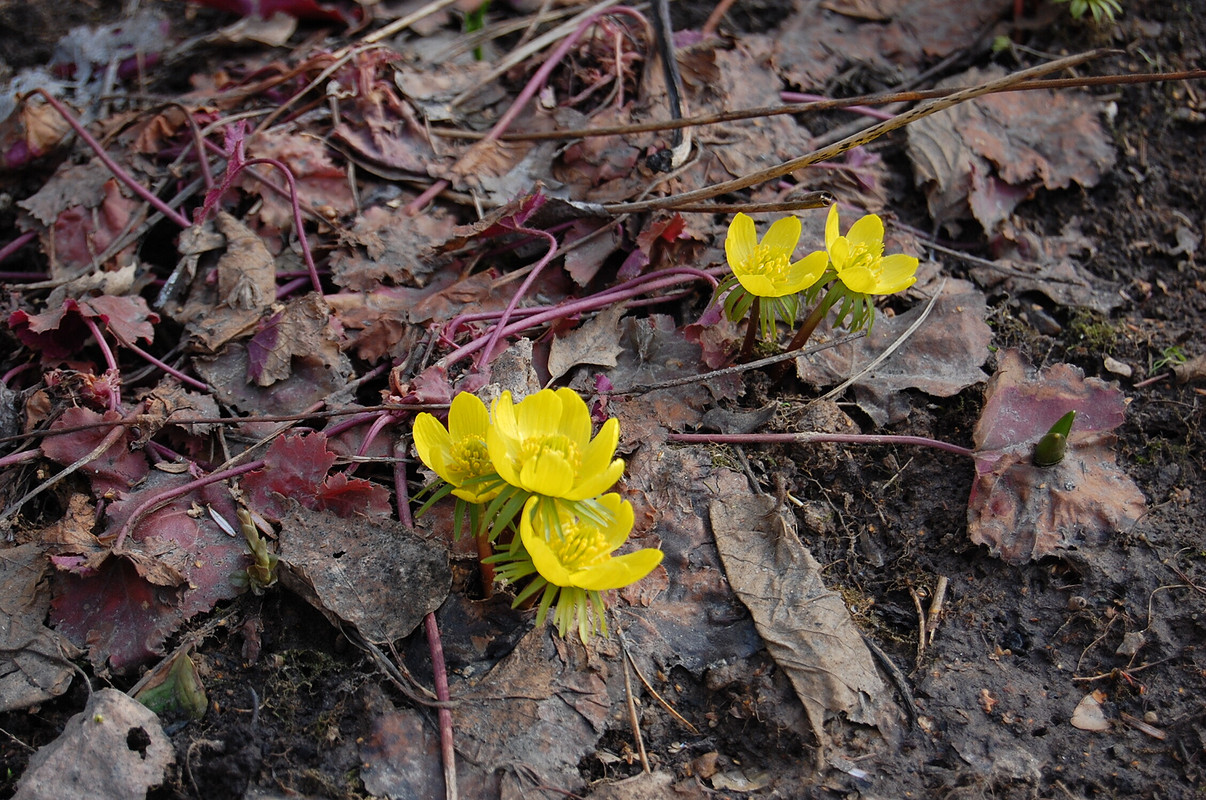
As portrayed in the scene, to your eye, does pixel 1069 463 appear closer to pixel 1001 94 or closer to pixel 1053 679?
pixel 1053 679

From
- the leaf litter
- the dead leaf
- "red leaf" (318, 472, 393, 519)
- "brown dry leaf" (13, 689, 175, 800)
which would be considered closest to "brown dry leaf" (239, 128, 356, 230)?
the leaf litter

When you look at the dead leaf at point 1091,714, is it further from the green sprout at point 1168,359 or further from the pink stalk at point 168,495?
the pink stalk at point 168,495

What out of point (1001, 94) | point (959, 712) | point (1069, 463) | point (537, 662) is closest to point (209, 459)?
point (537, 662)

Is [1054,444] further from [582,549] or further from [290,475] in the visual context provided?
[290,475]

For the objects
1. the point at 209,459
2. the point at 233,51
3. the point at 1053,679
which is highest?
the point at 233,51

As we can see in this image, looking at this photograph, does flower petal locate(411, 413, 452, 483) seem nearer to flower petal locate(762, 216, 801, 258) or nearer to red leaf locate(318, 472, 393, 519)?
red leaf locate(318, 472, 393, 519)

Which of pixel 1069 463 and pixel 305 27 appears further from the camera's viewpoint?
pixel 305 27

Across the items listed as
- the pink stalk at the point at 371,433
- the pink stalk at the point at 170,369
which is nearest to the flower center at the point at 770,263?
the pink stalk at the point at 371,433
